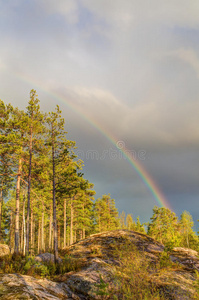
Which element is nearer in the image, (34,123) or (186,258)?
(186,258)

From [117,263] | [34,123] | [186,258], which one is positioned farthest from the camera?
[34,123]

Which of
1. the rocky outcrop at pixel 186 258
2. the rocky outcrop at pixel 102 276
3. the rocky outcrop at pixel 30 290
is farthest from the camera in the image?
the rocky outcrop at pixel 186 258

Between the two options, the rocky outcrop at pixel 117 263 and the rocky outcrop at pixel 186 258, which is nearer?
the rocky outcrop at pixel 117 263

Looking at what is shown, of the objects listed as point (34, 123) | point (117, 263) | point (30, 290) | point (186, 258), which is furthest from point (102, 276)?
point (34, 123)

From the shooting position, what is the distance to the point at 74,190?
1728cm

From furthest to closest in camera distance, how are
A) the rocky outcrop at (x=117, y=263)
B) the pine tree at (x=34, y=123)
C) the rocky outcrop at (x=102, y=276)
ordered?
1. the pine tree at (x=34, y=123)
2. the rocky outcrop at (x=117, y=263)
3. the rocky outcrop at (x=102, y=276)

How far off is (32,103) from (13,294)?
1748 centimetres

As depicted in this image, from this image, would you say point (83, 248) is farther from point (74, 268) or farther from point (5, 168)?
point (5, 168)

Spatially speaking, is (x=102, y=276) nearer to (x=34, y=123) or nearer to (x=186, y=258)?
(x=186, y=258)

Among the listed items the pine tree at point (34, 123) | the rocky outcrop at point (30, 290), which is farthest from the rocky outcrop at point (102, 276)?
the pine tree at point (34, 123)

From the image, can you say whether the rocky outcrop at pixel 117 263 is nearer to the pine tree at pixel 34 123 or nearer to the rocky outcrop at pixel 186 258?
the rocky outcrop at pixel 186 258

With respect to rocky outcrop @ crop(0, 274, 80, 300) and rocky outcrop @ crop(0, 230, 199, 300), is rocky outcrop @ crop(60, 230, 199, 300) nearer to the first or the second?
rocky outcrop @ crop(0, 230, 199, 300)

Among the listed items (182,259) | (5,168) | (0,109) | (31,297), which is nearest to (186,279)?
(182,259)

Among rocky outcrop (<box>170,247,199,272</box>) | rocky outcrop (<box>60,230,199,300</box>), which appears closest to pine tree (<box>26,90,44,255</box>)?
rocky outcrop (<box>60,230,199,300</box>)
